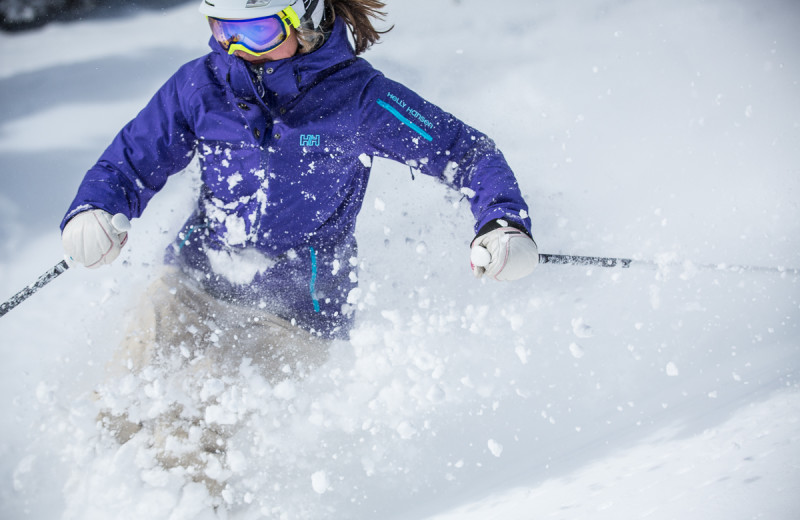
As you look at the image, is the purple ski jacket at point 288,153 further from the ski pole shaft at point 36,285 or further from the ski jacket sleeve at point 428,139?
the ski pole shaft at point 36,285

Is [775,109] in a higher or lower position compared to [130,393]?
higher

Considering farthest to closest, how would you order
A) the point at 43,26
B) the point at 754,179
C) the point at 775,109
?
the point at 775,109 < the point at 754,179 < the point at 43,26

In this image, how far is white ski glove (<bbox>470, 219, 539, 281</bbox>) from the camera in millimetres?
1629

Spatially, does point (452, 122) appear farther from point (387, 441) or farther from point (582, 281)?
point (582, 281)

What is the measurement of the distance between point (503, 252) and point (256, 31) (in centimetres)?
104

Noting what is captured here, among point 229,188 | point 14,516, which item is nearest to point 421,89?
point 229,188

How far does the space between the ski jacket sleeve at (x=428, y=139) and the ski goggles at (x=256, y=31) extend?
34 centimetres

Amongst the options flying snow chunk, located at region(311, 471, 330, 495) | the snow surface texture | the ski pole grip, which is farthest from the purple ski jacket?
flying snow chunk, located at region(311, 471, 330, 495)

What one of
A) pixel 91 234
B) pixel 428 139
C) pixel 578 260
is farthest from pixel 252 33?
pixel 578 260

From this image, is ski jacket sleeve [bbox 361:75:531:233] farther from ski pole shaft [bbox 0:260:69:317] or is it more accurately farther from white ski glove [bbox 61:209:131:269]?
ski pole shaft [bbox 0:260:69:317]

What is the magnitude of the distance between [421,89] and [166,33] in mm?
1672

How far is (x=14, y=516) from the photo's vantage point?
2402mm

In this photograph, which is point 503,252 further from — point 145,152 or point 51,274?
point 51,274

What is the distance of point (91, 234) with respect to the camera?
5.78 feet
